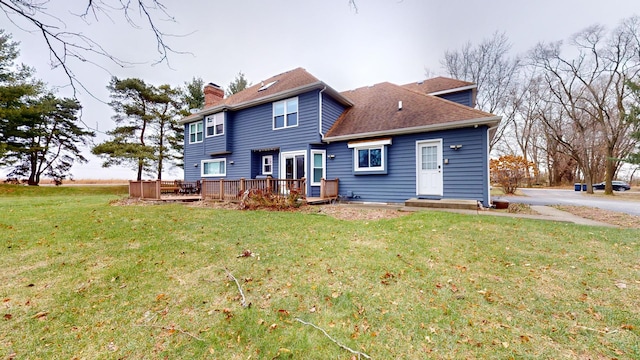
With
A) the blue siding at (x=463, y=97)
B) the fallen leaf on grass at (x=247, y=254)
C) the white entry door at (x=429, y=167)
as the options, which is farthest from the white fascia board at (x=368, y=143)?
the fallen leaf on grass at (x=247, y=254)

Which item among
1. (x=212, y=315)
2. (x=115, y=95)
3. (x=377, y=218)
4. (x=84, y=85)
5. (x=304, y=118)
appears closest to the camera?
(x=212, y=315)

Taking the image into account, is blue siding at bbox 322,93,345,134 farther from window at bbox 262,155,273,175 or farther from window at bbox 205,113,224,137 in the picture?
window at bbox 205,113,224,137

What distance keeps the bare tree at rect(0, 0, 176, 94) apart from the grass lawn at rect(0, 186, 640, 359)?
272 centimetres

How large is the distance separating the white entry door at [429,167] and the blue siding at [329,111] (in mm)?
4333

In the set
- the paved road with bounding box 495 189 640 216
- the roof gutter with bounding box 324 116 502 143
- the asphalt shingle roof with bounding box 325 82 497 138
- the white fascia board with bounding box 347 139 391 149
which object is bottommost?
the paved road with bounding box 495 189 640 216

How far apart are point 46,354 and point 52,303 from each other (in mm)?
1062

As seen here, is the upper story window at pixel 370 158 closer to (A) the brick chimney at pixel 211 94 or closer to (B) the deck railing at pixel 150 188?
(B) the deck railing at pixel 150 188

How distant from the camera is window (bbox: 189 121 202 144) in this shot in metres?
16.8

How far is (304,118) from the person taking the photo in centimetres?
Result: 1148

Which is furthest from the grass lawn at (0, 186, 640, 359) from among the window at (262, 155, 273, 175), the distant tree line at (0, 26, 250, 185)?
the distant tree line at (0, 26, 250, 185)

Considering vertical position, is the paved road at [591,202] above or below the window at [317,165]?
below

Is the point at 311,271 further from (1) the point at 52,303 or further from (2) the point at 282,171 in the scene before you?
(2) the point at 282,171

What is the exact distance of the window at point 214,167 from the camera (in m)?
15.1

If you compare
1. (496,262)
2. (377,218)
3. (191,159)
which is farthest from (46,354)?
(191,159)
